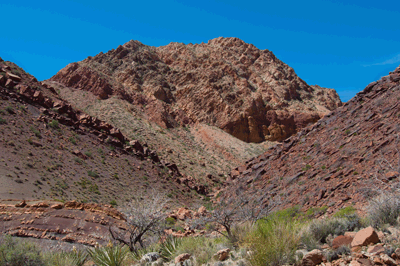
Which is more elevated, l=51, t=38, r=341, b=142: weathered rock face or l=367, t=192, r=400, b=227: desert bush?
l=51, t=38, r=341, b=142: weathered rock face

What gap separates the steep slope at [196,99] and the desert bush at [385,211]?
2782cm

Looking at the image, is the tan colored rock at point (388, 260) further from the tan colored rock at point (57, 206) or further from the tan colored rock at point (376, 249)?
the tan colored rock at point (57, 206)

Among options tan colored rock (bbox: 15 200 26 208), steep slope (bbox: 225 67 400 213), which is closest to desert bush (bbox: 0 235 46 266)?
tan colored rock (bbox: 15 200 26 208)

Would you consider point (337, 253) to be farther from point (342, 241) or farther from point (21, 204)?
point (21, 204)

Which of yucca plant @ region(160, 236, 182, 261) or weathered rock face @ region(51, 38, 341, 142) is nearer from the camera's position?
yucca plant @ region(160, 236, 182, 261)

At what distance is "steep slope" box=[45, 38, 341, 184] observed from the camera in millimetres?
40875

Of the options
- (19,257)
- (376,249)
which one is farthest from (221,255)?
(19,257)

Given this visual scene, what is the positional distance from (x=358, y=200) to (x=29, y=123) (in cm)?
2461

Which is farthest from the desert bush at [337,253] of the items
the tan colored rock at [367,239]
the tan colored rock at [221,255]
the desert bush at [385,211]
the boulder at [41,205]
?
the boulder at [41,205]

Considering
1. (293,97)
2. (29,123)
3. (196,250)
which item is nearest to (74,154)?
(29,123)

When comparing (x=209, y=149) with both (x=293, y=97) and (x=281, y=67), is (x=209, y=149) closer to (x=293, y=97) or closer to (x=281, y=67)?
(x=293, y=97)

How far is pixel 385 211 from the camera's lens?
231 inches

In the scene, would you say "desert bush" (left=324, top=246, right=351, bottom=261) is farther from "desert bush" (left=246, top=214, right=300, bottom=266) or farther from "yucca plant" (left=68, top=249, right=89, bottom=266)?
"yucca plant" (left=68, top=249, right=89, bottom=266)

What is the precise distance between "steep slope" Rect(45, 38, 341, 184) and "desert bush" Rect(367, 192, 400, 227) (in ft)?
91.3
